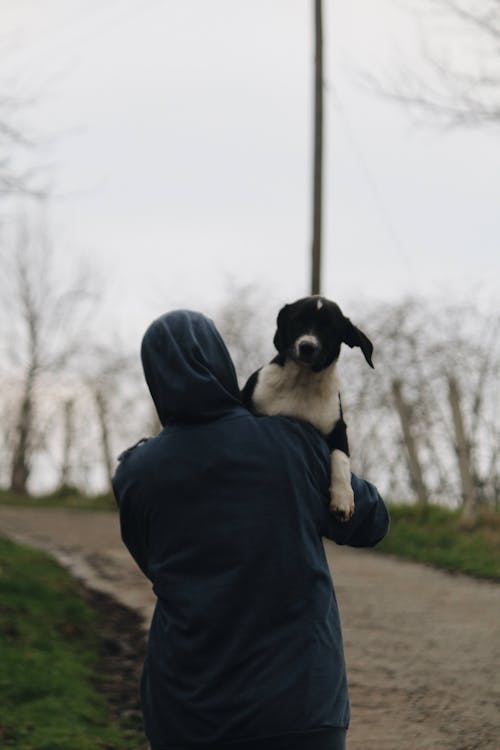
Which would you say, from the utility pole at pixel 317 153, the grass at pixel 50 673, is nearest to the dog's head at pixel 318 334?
the grass at pixel 50 673

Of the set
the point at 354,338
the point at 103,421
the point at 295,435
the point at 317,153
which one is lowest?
the point at 103,421

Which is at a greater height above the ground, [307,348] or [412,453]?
[307,348]

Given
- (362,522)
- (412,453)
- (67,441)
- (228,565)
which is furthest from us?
(67,441)

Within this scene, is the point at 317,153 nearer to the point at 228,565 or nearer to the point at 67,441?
the point at 228,565

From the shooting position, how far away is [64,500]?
1003 inches

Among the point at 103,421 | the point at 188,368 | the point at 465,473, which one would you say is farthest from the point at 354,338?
the point at 103,421

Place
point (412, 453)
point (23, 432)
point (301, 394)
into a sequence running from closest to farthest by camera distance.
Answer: point (301, 394), point (412, 453), point (23, 432)

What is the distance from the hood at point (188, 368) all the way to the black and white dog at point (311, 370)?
89 cm

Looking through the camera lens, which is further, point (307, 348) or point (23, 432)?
point (23, 432)

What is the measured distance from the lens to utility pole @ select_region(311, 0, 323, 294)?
42.7 feet

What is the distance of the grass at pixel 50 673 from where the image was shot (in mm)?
5836

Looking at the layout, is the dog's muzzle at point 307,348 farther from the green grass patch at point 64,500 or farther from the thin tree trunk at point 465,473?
the green grass patch at point 64,500

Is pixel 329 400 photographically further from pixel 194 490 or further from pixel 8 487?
pixel 8 487

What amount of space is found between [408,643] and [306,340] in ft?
16.2
